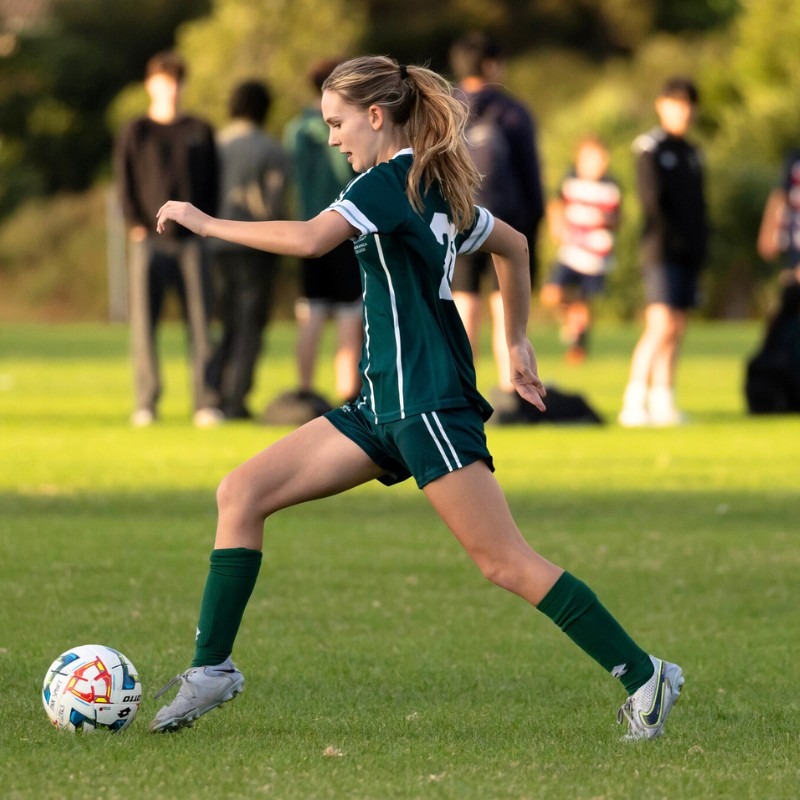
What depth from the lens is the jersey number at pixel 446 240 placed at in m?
4.72

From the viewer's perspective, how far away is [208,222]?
4406mm

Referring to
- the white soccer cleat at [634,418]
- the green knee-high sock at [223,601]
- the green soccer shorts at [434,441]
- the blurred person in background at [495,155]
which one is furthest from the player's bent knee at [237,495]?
the white soccer cleat at [634,418]

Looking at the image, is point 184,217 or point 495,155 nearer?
point 184,217

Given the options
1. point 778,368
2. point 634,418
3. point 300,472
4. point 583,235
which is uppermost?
point 300,472

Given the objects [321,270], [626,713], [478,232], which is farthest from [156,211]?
[626,713]

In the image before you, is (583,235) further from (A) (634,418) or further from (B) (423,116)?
(B) (423,116)

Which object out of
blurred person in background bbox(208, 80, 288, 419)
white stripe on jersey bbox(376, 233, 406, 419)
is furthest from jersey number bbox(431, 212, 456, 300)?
blurred person in background bbox(208, 80, 288, 419)

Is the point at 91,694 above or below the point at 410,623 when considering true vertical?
above

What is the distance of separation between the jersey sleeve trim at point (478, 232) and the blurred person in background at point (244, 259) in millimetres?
8662

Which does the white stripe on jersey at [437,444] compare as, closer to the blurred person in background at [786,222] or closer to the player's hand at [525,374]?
the player's hand at [525,374]

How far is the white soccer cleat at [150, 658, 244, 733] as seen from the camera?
475 cm

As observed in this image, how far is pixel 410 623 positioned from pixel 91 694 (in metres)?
1.83

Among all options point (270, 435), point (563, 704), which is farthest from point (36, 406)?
point (563, 704)

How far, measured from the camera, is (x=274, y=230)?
450cm
